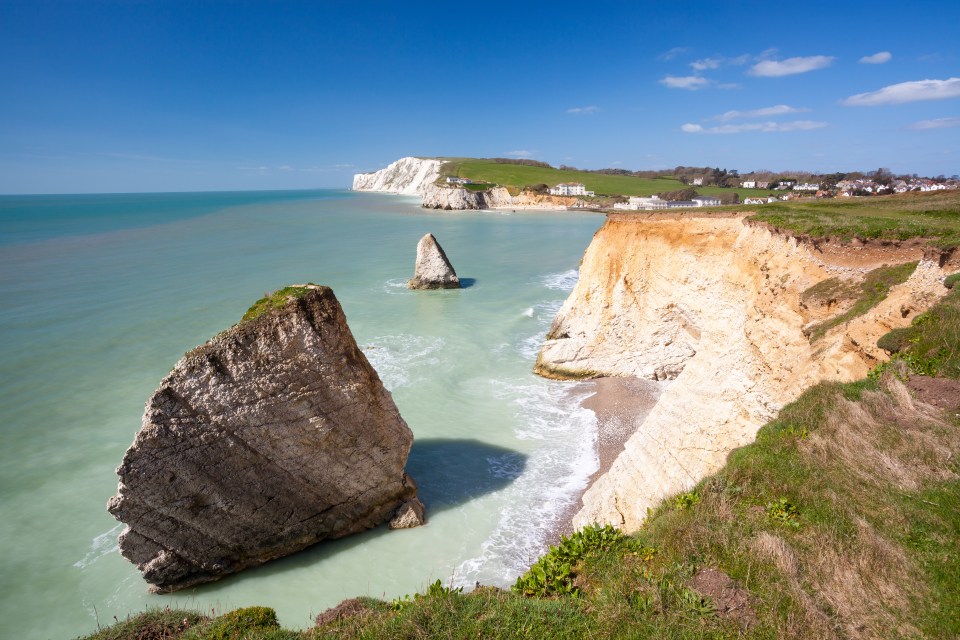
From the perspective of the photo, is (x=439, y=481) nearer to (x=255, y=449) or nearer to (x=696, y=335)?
(x=255, y=449)

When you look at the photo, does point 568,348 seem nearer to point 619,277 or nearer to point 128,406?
point 619,277

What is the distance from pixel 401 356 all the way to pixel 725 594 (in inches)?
814

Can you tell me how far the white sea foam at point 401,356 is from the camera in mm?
21891

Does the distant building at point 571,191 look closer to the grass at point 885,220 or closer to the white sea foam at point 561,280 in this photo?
the white sea foam at point 561,280

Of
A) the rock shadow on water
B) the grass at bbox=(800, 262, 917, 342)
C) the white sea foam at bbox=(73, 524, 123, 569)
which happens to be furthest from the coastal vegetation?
the white sea foam at bbox=(73, 524, 123, 569)

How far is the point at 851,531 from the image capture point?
589 centimetres

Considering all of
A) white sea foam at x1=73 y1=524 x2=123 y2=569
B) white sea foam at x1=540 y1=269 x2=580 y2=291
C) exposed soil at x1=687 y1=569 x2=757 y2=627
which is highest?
exposed soil at x1=687 y1=569 x2=757 y2=627

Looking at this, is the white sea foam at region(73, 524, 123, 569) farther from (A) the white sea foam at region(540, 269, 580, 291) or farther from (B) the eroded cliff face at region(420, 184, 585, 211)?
(B) the eroded cliff face at region(420, 184, 585, 211)

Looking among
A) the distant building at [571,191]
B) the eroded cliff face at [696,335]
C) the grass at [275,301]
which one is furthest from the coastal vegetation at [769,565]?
the distant building at [571,191]

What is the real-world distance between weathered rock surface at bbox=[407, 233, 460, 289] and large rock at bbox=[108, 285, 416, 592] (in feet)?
91.6

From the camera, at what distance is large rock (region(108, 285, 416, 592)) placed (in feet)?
30.7

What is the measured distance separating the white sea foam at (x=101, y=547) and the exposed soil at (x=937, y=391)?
686 inches

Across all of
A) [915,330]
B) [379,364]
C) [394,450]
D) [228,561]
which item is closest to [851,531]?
[915,330]

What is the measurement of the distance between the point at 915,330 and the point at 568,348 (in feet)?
44.2
